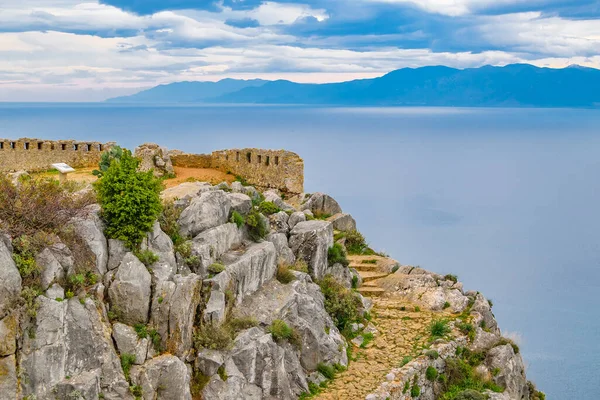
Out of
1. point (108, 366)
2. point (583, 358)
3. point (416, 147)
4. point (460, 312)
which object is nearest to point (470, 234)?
point (583, 358)

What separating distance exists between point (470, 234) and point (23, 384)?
77062mm

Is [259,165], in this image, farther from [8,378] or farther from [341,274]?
[8,378]

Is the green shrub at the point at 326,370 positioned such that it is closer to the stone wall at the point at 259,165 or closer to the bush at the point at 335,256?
the bush at the point at 335,256

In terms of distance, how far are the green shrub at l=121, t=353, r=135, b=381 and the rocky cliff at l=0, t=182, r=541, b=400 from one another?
50mm

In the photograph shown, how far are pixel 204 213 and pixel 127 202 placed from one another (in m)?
3.50

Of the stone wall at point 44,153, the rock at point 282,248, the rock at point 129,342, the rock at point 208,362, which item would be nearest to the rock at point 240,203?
the rock at point 282,248

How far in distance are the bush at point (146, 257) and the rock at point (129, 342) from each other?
203cm

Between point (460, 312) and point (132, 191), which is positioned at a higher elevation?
point (132, 191)

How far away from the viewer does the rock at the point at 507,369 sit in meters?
23.2

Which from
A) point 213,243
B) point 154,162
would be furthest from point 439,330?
point 154,162

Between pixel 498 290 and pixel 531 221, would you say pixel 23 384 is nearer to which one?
pixel 498 290

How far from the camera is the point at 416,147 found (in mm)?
176375

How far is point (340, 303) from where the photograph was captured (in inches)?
928

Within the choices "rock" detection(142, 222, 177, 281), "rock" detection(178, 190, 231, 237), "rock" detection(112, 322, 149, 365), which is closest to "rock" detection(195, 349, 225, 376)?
"rock" detection(112, 322, 149, 365)
